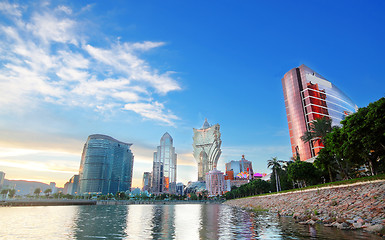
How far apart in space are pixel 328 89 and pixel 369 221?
203m

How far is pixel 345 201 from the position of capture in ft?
101

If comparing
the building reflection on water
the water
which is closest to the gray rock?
the water

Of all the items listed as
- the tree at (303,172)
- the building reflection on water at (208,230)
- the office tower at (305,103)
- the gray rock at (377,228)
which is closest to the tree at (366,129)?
the building reflection on water at (208,230)

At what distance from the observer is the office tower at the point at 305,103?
17062cm

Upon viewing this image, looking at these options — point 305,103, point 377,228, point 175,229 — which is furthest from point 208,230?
point 305,103

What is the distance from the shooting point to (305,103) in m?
177

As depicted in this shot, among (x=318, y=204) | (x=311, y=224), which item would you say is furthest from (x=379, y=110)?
(x=311, y=224)

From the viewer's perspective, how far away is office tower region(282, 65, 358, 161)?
171 m

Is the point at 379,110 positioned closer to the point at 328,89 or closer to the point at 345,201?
the point at 345,201

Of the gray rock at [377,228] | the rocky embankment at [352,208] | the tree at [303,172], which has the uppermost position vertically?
the tree at [303,172]

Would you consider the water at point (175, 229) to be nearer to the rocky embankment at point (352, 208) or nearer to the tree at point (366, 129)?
the rocky embankment at point (352, 208)

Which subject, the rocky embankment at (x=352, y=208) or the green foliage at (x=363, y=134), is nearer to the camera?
the rocky embankment at (x=352, y=208)

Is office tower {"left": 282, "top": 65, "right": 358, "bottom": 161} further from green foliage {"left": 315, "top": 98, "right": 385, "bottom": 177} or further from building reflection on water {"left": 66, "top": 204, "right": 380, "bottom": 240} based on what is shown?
building reflection on water {"left": 66, "top": 204, "right": 380, "bottom": 240}

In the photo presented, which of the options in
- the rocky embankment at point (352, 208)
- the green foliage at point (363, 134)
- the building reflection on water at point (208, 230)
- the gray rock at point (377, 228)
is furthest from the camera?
the green foliage at point (363, 134)
